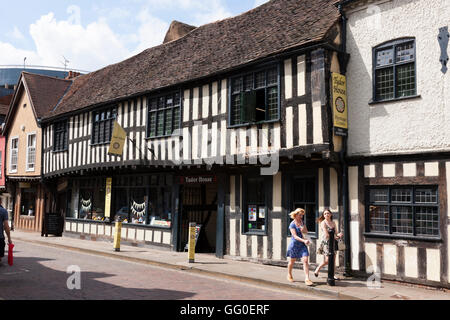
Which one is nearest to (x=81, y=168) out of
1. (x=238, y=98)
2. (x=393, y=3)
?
(x=238, y=98)

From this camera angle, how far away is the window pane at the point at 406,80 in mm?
9484

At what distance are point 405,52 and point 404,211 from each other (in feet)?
11.7

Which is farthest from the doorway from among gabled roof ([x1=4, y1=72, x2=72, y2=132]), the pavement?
gabled roof ([x1=4, y1=72, x2=72, y2=132])

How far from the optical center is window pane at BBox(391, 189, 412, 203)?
930 centimetres

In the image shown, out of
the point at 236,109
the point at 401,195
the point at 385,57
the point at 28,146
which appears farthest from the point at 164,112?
the point at 28,146

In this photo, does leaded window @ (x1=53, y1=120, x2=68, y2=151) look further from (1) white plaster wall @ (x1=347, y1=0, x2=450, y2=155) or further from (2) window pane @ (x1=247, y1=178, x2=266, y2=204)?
(1) white plaster wall @ (x1=347, y1=0, x2=450, y2=155)

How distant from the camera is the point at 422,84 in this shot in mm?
9219

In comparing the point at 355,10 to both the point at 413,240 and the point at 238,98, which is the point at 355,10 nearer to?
the point at 238,98

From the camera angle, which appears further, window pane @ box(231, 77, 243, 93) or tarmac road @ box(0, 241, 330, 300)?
window pane @ box(231, 77, 243, 93)

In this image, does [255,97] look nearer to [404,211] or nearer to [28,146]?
[404,211]

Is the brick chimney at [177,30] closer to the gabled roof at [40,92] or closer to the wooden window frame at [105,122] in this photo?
the wooden window frame at [105,122]

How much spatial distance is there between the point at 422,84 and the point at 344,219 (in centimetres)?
346

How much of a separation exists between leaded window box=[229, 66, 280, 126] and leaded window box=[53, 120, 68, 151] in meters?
10.7

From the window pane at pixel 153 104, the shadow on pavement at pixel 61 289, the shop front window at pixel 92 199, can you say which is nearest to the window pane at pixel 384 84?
the shadow on pavement at pixel 61 289
